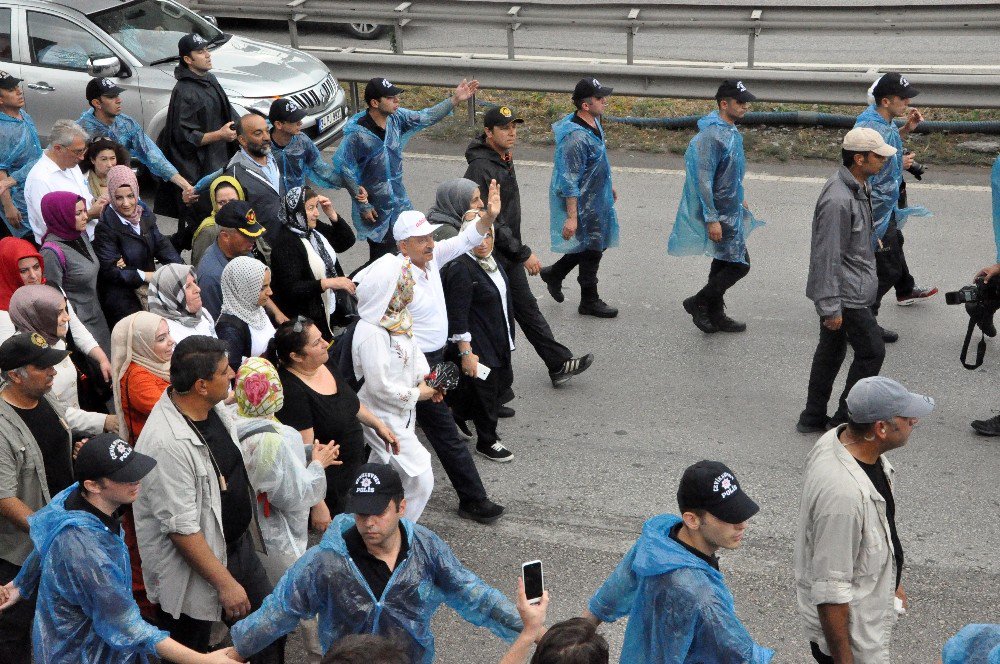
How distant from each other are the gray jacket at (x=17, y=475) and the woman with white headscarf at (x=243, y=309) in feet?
4.07

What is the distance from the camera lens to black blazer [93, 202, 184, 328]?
6785mm

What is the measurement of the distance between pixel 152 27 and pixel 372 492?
892cm

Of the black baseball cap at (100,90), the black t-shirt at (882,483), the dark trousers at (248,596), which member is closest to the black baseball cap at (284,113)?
the black baseball cap at (100,90)

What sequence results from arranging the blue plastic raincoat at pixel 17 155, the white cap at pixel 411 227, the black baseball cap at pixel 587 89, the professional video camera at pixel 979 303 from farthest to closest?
the black baseball cap at pixel 587 89, the blue plastic raincoat at pixel 17 155, the professional video camera at pixel 979 303, the white cap at pixel 411 227

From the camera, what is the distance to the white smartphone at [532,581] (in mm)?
3725

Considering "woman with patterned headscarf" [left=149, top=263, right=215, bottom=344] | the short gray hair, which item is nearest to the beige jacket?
"woman with patterned headscarf" [left=149, top=263, right=215, bottom=344]

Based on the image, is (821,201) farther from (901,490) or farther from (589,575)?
(589,575)

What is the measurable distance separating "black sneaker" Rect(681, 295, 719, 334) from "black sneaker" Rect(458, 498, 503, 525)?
279cm

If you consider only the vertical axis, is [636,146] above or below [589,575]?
above

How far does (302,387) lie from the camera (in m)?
5.18

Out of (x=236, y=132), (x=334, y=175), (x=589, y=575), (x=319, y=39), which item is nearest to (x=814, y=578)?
(x=589, y=575)

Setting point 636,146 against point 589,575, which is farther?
point 636,146

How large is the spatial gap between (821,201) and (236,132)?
15.4 feet

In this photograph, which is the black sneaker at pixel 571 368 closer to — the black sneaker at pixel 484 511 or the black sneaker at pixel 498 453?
the black sneaker at pixel 498 453
